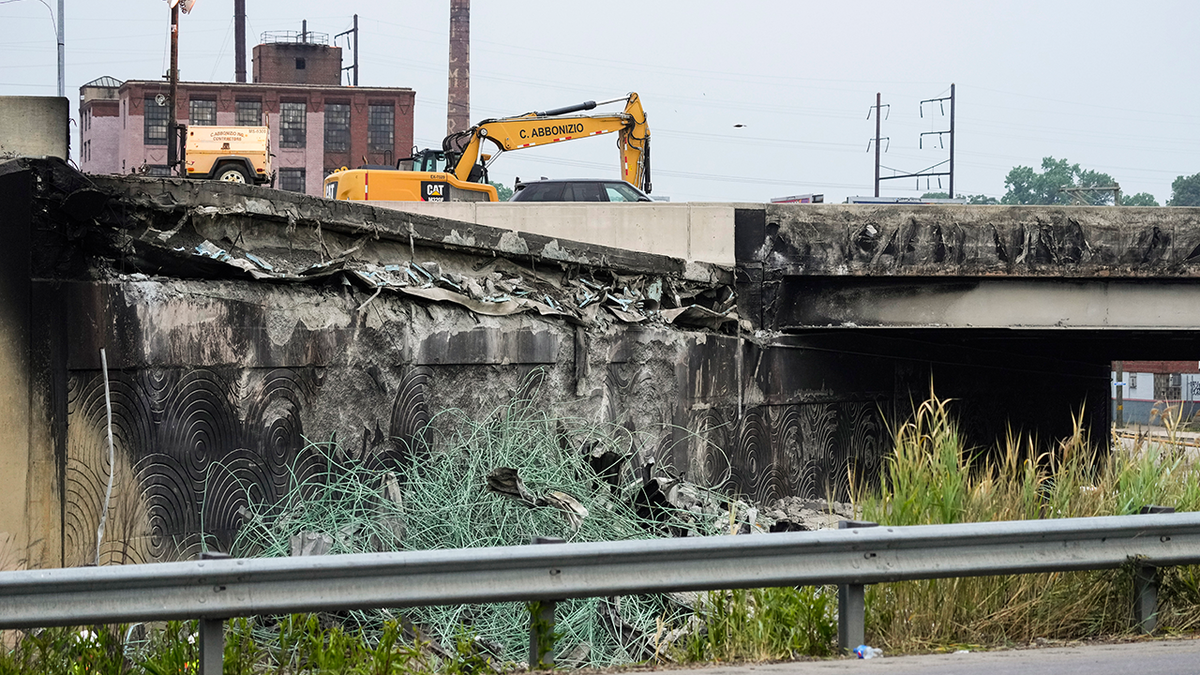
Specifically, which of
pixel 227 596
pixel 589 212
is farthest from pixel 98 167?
pixel 227 596

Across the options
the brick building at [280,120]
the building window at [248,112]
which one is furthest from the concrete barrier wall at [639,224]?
the building window at [248,112]

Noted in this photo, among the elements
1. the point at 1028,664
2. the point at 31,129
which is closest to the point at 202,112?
the point at 31,129

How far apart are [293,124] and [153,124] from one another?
740 cm

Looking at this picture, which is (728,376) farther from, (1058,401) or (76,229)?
(1058,401)

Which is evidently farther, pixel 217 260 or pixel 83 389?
pixel 217 260

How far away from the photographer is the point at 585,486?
7.55m

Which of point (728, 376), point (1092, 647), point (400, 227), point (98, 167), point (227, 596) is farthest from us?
point (98, 167)

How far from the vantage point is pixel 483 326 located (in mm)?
8242

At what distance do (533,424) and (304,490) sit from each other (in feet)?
6.46

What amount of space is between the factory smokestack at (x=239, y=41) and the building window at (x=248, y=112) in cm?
979

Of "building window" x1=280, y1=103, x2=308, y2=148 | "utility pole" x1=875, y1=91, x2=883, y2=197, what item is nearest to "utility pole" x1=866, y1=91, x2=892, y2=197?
"utility pole" x1=875, y1=91, x2=883, y2=197

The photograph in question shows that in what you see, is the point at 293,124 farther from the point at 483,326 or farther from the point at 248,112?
the point at 483,326

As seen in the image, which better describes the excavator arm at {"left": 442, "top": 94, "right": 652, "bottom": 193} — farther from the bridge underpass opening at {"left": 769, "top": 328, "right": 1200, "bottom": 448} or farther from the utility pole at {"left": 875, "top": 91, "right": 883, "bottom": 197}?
the utility pole at {"left": 875, "top": 91, "right": 883, "bottom": 197}

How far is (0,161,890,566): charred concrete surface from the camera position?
585cm
